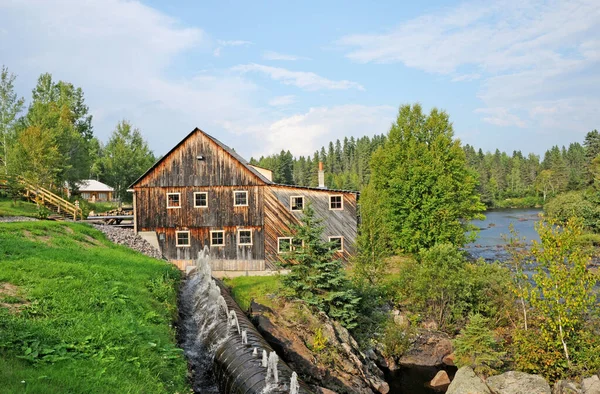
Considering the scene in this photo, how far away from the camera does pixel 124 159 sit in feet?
160

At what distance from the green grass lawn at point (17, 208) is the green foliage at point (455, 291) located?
2635cm

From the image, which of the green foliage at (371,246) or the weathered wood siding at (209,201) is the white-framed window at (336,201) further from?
the weathered wood siding at (209,201)

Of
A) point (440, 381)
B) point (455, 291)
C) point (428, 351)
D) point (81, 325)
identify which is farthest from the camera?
point (455, 291)

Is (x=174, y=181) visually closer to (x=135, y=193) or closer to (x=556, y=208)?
(x=135, y=193)

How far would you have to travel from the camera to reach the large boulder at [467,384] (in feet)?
48.2

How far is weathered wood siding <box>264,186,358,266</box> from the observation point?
86.5ft

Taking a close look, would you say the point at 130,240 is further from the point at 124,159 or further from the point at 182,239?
the point at 124,159

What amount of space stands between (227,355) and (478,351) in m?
10.6

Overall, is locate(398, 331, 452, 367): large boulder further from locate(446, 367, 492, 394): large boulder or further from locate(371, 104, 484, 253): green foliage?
locate(371, 104, 484, 253): green foliage

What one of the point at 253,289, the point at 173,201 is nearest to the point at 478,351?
the point at 253,289

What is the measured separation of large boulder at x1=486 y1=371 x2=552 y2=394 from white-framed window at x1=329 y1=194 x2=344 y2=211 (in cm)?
1427

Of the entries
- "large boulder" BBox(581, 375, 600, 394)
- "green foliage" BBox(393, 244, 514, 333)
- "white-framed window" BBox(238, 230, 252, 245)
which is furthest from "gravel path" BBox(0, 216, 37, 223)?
"large boulder" BBox(581, 375, 600, 394)

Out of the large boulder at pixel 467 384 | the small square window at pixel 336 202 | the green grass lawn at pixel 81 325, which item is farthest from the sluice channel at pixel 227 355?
the small square window at pixel 336 202

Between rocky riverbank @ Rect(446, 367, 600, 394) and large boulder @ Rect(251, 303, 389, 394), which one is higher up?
large boulder @ Rect(251, 303, 389, 394)
